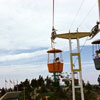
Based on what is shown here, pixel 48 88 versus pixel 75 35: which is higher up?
pixel 75 35

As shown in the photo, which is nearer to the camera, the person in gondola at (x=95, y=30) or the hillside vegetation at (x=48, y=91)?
the person in gondola at (x=95, y=30)

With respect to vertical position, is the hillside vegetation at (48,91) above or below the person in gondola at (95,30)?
below

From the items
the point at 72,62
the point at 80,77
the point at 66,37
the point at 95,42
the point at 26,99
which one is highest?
the point at 66,37

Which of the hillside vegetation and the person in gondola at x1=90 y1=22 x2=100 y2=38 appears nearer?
the person in gondola at x1=90 y1=22 x2=100 y2=38

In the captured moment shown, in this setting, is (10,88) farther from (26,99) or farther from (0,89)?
(26,99)

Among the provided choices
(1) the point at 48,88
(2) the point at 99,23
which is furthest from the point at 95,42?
(1) the point at 48,88

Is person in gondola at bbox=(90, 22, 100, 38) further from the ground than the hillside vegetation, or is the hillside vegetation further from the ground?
person in gondola at bbox=(90, 22, 100, 38)

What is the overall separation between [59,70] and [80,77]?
1.36 meters

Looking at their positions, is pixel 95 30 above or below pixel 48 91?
above

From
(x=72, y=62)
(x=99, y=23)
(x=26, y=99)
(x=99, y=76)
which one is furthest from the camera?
(x=26, y=99)

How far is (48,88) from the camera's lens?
23.0 metres

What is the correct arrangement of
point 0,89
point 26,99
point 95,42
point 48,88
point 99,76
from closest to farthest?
point 95,42 → point 99,76 → point 26,99 → point 48,88 → point 0,89

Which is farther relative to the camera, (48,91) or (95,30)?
(48,91)

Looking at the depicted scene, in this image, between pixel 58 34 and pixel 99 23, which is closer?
pixel 99 23
